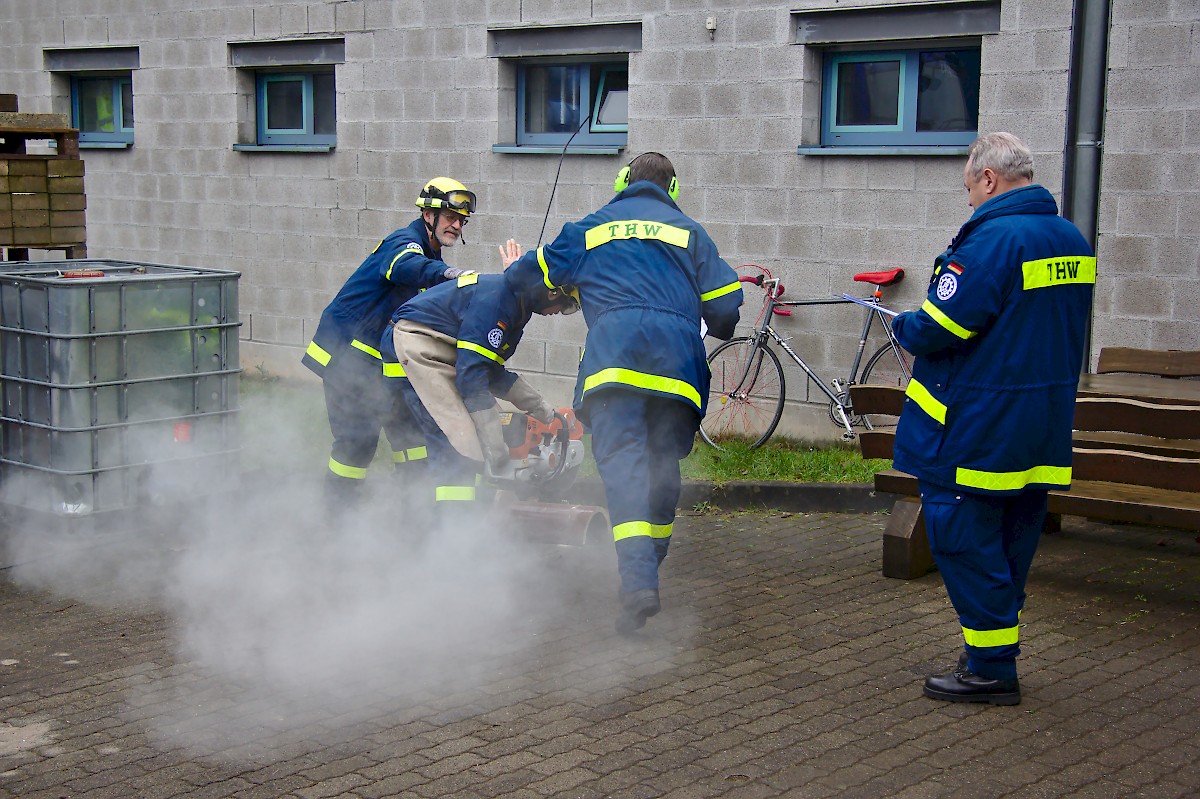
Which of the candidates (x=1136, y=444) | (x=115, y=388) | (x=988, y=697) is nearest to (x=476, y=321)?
(x=115, y=388)

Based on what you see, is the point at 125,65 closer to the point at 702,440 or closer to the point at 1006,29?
the point at 702,440

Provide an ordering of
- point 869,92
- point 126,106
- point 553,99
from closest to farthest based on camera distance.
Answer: point 869,92, point 553,99, point 126,106

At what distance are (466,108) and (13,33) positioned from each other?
5890mm

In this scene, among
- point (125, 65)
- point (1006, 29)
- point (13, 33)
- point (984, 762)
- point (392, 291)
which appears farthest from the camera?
point (13, 33)

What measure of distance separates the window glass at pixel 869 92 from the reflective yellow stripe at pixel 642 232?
3.80 m

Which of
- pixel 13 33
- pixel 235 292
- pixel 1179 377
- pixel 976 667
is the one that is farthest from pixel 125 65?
pixel 976 667

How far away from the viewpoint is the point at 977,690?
430cm

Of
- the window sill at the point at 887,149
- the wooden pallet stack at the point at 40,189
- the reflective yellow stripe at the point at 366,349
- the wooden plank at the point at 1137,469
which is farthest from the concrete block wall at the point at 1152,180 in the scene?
the wooden pallet stack at the point at 40,189

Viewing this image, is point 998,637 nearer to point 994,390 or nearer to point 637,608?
point 994,390

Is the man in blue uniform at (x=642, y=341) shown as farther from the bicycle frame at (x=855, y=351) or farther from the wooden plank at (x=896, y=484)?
the bicycle frame at (x=855, y=351)

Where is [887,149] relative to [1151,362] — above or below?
above

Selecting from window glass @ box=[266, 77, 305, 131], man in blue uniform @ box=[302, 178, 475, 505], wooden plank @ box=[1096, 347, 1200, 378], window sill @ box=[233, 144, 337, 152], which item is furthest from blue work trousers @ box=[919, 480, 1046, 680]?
window glass @ box=[266, 77, 305, 131]

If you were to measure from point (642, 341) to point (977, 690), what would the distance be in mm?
1725

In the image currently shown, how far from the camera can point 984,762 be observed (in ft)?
12.6
